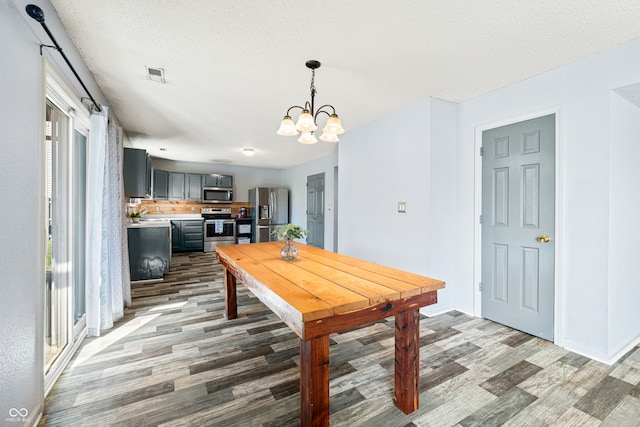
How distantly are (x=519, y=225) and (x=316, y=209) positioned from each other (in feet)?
13.9

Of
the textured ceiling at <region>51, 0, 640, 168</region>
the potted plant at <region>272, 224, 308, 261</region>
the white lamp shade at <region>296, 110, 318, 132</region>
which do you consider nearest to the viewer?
the textured ceiling at <region>51, 0, 640, 168</region>

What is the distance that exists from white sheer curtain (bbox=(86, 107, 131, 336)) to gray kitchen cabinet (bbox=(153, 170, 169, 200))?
12.3 feet

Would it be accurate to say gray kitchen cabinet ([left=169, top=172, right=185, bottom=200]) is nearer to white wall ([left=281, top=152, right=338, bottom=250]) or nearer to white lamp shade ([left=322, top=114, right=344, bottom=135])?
white wall ([left=281, top=152, right=338, bottom=250])

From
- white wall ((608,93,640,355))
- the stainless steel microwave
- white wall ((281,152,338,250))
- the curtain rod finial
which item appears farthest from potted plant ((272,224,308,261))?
the stainless steel microwave

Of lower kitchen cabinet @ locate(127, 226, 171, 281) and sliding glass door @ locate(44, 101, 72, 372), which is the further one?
lower kitchen cabinet @ locate(127, 226, 171, 281)

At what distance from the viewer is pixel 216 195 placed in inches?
281

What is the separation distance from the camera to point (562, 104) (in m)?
2.22

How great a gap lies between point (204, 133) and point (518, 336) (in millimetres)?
4661

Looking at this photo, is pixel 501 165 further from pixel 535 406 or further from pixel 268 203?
pixel 268 203

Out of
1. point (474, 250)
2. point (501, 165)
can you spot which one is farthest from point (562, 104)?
point (474, 250)

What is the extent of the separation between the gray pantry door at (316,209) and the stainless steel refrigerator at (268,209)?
3.63 ft

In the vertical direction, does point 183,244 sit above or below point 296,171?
below

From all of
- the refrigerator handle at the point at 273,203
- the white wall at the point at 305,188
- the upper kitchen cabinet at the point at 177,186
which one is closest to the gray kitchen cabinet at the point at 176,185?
the upper kitchen cabinet at the point at 177,186

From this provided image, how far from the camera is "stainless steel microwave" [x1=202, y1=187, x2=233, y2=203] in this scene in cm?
697
